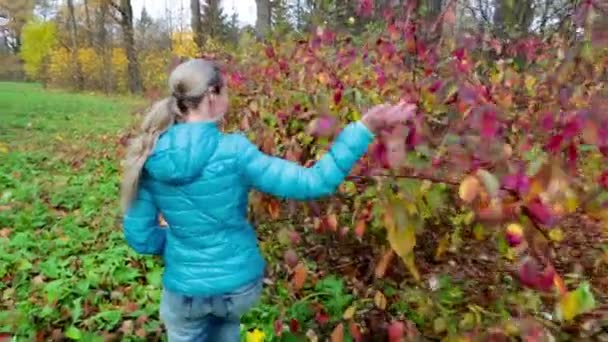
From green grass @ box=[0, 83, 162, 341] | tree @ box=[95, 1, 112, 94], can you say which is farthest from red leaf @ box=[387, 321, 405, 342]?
tree @ box=[95, 1, 112, 94]

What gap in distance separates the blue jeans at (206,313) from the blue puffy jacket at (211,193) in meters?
0.05

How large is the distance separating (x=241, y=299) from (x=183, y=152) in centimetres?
71

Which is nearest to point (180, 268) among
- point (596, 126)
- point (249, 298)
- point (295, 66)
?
point (249, 298)

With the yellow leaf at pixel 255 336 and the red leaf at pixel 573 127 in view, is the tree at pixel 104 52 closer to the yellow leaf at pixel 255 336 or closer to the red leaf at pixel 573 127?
the yellow leaf at pixel 255 336

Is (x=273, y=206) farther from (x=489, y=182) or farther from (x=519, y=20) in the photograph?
(x=519, y=20)

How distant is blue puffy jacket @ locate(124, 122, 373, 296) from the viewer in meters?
2.14

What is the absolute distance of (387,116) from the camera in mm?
1940

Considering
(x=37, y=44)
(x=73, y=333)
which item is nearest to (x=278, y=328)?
(x=73, y=333)

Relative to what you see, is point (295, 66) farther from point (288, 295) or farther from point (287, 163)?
point (287, 163)

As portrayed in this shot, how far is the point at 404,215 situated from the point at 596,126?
0.60 m

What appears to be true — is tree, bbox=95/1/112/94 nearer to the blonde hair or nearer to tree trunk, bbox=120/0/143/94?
tree trunk, bbox=120/0/143/94

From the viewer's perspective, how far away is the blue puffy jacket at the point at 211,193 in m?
2.14

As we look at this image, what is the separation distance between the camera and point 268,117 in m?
3.88

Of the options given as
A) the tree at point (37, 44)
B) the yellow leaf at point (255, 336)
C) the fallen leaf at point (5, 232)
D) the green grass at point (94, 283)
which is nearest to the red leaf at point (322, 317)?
the green grass at point (94, 283)
